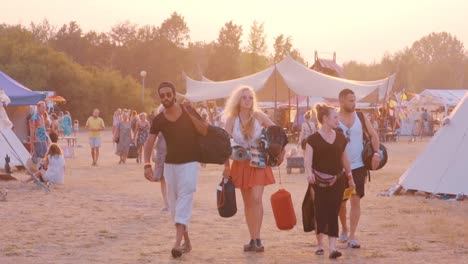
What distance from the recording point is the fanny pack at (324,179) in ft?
28.0

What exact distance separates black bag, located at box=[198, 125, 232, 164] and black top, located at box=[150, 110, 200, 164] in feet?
0.24

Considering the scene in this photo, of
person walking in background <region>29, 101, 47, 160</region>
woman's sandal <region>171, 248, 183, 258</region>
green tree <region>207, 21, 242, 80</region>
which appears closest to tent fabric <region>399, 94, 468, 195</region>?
woman's sandal <region>171, 248, 183, 258</region>

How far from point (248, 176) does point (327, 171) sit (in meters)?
0.88

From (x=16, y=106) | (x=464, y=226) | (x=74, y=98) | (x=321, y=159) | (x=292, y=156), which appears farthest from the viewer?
(x=74, y=98)

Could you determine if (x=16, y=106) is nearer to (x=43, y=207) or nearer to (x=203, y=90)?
(x=203, y=90)

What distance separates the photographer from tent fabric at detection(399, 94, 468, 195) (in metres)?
14.3

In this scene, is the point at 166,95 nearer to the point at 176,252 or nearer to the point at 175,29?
the point at 176,252

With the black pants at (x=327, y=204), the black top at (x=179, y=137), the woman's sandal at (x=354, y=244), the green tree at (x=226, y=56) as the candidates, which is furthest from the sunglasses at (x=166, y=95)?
the green tree at (x=226, y=56)

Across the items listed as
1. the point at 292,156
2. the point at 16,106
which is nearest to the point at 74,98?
the point at 16,106

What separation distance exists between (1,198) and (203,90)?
65.6ft

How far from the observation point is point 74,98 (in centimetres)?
6488

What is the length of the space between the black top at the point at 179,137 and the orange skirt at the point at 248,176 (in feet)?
1.63

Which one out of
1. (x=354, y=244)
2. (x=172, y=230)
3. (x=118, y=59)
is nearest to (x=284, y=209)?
(x=354, y=244)

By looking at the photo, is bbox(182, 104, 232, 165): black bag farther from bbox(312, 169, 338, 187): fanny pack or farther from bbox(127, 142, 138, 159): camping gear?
bbox(127, 142, 138, 159): camping gear
